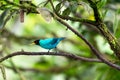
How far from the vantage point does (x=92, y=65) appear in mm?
1858

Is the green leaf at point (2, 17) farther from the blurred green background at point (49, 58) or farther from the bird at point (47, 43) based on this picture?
the blurred green background at point (49, 58)

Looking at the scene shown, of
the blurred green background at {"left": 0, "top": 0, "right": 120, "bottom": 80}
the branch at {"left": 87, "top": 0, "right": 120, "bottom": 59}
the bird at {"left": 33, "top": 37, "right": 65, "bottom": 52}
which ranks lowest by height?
the blurred green background at {"left": 0, "top": 0, "right": 120, "bottom": 80}

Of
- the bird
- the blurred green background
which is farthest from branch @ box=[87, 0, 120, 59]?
the blurred green background

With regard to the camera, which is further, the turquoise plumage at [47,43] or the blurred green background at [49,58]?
Result: the blurred green background at [49,58]

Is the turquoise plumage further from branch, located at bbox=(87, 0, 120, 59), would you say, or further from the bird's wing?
branch, located at bbox=(87, 0, 120, 59)

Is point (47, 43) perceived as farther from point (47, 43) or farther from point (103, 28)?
point (103, 28)

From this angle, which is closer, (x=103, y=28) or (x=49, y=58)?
(x=103, y=28)

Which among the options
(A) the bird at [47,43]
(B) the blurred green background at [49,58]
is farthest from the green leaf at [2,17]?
(B) the blurred green background at [49,58]

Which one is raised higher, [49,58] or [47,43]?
[47,43]

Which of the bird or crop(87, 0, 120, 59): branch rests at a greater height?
crop(87, 0, 120, 59): branch

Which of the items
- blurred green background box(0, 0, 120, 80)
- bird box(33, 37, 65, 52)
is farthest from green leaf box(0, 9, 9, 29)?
blurred green background box(0, 0, 120, 80)

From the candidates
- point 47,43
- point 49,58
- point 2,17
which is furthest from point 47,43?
point 49,58

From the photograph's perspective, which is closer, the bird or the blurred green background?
the bird

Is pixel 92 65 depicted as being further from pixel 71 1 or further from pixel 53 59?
pixel 71 1
